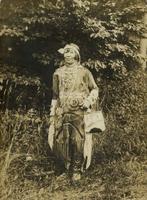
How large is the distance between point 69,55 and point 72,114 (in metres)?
0.24

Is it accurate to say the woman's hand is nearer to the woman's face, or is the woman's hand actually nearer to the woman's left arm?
the woman's left arm

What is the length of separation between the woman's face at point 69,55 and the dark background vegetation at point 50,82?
3cm

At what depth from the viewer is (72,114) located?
1671 mm

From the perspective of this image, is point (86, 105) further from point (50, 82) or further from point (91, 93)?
point (50, 82)

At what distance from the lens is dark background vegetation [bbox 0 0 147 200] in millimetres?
1649

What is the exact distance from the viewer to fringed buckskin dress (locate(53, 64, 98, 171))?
1663mm

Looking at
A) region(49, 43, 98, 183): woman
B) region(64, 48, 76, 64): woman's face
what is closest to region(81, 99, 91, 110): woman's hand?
region(49, 43, 98, 183): woman

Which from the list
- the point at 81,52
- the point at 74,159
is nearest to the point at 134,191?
the point at 74,159

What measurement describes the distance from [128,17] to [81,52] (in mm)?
242

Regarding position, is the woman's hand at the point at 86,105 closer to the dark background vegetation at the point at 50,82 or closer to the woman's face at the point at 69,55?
the dark background vegetation at the point at 50,82

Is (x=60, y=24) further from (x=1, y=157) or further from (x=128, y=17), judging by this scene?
(x=1, y=157)

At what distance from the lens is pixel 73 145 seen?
5.51 feet

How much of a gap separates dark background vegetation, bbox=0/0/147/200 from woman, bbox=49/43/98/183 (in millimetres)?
29

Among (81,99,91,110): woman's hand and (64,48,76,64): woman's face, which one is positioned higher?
(64,48,76,64): woman's face
